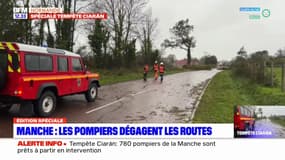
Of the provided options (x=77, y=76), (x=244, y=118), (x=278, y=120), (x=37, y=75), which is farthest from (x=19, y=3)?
(x=278, y=120)

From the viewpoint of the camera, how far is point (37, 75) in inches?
139

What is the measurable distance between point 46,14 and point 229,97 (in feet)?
13.3

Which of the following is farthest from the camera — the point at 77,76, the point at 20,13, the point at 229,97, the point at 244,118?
the point at 77,76

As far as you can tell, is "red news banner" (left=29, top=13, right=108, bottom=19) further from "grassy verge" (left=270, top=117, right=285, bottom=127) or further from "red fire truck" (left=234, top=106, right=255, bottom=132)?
"grassy verge" (left=270, top=117, right=285, bottom=127)

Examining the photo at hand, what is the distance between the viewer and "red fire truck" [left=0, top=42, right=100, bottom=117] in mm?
3158

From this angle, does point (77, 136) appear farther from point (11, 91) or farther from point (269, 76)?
point (269, 76)

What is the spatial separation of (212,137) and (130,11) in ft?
8.44

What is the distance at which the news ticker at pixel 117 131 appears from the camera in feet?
8.85

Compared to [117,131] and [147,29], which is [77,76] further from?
[117,131]

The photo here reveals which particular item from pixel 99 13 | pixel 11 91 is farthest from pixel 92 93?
pixel 99 13

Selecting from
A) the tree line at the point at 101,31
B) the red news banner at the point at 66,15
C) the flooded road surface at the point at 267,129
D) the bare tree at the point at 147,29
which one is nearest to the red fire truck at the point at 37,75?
the tree line at the point at 101,31

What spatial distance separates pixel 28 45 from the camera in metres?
3.39

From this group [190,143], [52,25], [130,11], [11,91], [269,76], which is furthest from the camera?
[269,76]

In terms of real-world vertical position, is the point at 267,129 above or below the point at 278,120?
below
